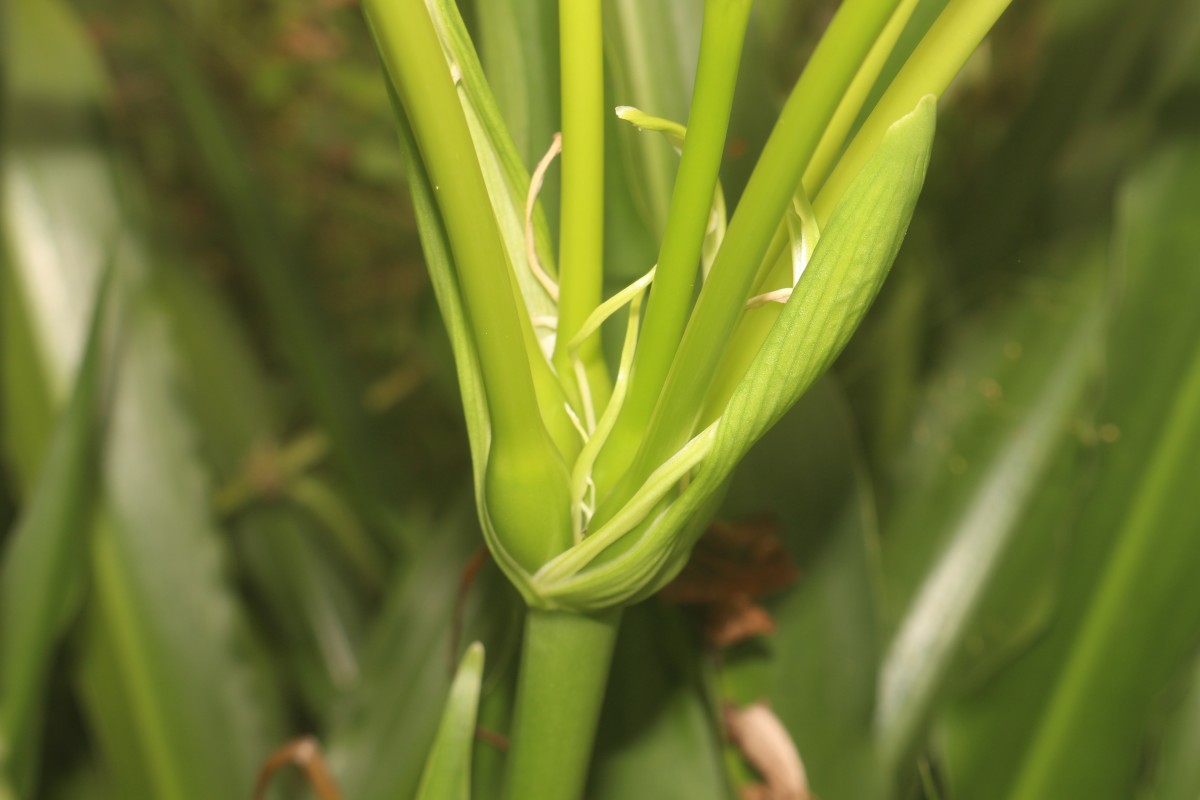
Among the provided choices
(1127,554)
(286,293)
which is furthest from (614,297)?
(286,293)

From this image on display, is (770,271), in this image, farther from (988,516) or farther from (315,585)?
(315,585)

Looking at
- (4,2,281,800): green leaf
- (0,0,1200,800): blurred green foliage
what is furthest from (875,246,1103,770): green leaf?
(4,2,281,800): green leaf

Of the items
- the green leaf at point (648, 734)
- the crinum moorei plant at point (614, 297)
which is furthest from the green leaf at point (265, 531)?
the crinum moorei plant at point (614, 297)

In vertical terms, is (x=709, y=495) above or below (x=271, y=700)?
above

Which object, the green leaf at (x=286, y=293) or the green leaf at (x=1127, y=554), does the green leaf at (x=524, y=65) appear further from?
the green leaf at (x=286, y=293)

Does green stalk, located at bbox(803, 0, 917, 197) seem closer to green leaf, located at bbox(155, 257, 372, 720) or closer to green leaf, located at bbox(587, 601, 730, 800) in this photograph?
green leaf, located at bbox(587, 601, 730, 800)

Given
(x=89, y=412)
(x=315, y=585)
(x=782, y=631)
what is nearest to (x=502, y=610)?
(x=782, y=631)

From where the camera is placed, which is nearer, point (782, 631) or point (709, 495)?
point (709, 495)
